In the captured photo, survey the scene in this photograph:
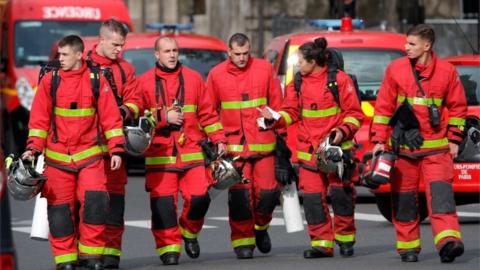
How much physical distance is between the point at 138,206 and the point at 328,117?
5.83m

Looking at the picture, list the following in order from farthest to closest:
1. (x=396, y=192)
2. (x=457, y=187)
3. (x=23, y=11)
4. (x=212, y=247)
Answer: (x=23, y=11) → (x=457, y=187) → (x=212, y=247) → (x=396, y=192)

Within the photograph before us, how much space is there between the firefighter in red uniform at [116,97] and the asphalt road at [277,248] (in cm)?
33

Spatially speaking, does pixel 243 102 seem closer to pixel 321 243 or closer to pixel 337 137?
pixel 337 137

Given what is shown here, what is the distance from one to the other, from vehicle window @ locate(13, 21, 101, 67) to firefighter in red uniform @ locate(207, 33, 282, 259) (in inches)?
528

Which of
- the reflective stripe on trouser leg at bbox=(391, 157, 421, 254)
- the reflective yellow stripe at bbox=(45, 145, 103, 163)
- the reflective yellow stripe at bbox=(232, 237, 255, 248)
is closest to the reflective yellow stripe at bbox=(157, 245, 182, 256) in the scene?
the reflective yellow stripe at bbox=(232, 237, 255, 248)

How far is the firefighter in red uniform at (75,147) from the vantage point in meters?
12.0

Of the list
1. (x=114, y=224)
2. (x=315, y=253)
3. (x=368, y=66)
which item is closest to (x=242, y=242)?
(x=315, y=253)

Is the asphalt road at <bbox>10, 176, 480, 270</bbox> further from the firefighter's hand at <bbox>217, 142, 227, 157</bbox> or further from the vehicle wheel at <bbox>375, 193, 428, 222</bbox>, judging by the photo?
the firefighter's hand at <bbox>217, 142, 227, 157</bbox>

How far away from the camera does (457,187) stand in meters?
16.0

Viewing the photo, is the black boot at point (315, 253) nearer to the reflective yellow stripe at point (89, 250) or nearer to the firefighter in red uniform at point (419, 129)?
the firefighter in red uniform at point (419, 129)

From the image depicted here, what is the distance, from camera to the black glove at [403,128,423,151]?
12.7 metres

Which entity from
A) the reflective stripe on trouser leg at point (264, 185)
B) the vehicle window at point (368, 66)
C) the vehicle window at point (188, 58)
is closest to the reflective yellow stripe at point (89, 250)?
the reflective stripe on trouser leg at point (264, 185)

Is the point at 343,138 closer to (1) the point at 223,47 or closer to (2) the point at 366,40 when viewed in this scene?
(2) the point at 366,40

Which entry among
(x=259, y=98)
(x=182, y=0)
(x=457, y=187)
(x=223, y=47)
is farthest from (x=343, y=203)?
(x=182, y=0)
